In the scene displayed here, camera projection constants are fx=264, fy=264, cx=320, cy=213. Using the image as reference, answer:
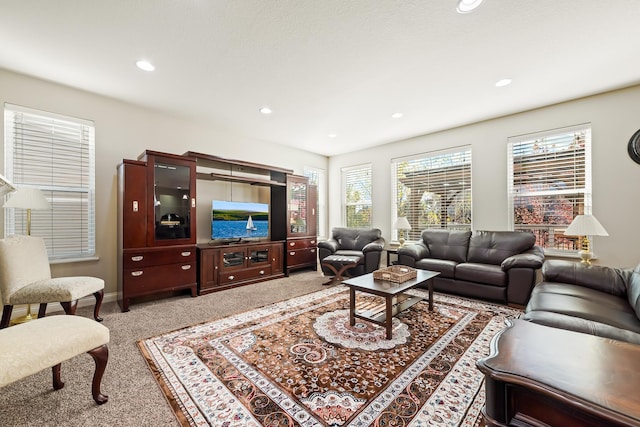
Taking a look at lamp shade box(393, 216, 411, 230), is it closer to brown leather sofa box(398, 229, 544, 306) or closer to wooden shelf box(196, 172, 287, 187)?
brown leather sofa box(398, 229, 544, 306)

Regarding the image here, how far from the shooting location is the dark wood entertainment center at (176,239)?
3.24 metres

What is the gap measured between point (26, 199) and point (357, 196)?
208 inches

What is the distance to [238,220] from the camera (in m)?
4.53

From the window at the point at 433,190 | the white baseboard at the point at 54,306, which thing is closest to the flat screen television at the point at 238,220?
the white baseboard at the point at 54,306

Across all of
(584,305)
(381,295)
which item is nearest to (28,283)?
(381,295)

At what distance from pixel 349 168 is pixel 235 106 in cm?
329

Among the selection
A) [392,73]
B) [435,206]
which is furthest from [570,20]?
[435,206]

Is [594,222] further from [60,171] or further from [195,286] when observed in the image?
[60,171]

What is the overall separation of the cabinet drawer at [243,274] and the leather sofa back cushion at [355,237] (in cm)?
162

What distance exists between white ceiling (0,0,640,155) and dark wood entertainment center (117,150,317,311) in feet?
3.07

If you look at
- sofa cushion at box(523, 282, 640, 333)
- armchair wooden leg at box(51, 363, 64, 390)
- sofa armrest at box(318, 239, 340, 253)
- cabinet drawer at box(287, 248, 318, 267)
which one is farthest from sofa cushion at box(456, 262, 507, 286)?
armchair wooden leg at box(51, 363, 64, 390)

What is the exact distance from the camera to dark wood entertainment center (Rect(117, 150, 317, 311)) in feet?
10.6

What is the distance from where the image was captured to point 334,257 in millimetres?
4598

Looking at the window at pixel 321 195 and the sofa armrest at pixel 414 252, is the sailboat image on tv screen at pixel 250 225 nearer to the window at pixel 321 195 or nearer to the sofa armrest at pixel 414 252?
the window at pixel 321 195
